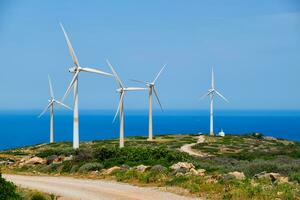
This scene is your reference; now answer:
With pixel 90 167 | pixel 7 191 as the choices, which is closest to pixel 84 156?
pixel 90 167

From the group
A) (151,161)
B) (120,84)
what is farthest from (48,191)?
(120,84)

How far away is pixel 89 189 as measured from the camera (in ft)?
81.4

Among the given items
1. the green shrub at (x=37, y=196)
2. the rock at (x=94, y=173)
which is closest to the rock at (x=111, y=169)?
the rock at (x=94, y=173)

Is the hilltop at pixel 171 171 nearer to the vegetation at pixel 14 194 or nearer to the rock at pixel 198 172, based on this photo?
the rock at pixel 198 172

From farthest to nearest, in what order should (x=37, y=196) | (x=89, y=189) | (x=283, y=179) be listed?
1. (x=283, y=179)
2. (x=89, y=189)
3. (x=37, y=196)

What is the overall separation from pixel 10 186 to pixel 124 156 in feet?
47.9

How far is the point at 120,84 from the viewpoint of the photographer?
228 feet

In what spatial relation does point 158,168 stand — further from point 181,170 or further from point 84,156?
point 84,156

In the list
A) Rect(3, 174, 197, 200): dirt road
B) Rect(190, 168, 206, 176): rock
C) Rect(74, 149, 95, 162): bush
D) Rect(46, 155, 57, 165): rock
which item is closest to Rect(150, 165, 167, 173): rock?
Rect(190, 168, 206, 176): rock

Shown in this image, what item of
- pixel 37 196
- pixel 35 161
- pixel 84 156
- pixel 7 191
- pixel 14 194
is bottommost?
pixel 35 161

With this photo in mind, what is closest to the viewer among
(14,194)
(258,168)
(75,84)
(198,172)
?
(14,194)

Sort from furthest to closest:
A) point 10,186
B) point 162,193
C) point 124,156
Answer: point 124,156, point 162,193, point 10,186

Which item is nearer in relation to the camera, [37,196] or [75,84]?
[37,196]

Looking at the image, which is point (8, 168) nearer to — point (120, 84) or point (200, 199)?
point (200, 199)
